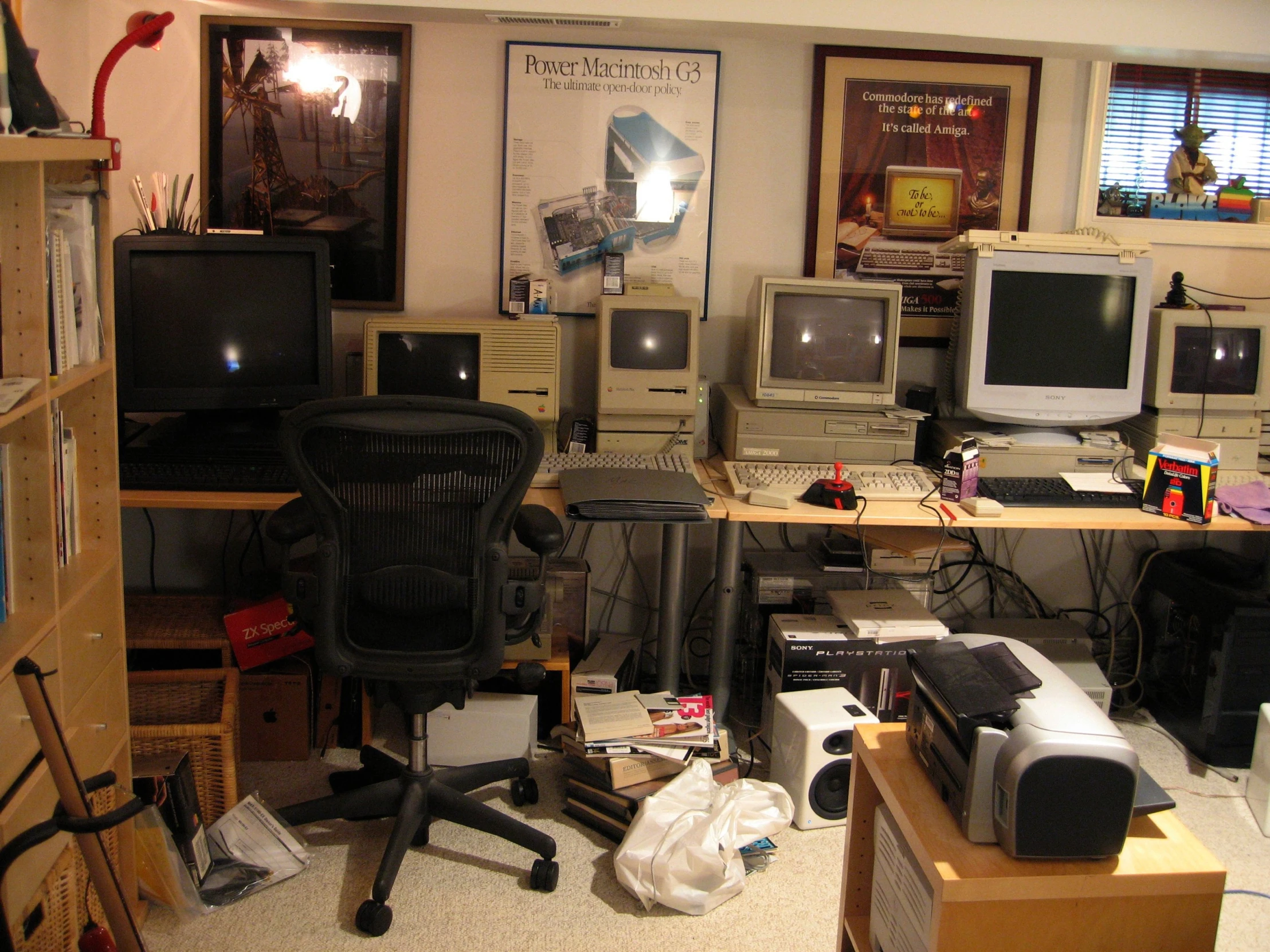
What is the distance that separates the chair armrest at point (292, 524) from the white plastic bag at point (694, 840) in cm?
97

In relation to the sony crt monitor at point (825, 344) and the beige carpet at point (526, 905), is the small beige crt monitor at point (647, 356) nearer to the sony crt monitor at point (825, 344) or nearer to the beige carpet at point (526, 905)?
the sony crt monitor at point (825, 344)

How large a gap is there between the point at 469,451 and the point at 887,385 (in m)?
1.39

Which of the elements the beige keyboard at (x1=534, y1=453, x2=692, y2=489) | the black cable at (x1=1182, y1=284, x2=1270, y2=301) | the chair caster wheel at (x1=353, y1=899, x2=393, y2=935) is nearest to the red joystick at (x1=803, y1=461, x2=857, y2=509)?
the beige keyboard at (x1=534, y1=453, x2=692, y2=489)

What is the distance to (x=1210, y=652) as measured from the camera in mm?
3000

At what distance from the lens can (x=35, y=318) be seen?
1.69 m

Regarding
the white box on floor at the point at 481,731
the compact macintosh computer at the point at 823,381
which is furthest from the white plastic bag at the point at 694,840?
the compact macintosh computer at the point at 823,381

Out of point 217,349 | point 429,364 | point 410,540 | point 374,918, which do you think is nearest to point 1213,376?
point 429,364

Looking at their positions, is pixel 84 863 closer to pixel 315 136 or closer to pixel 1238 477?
pixel 315 136

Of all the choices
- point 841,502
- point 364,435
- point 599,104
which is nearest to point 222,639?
point 364,435

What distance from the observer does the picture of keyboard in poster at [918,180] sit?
3199mm

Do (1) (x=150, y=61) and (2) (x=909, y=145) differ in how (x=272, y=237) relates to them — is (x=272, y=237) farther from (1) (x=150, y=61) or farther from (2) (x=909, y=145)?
(2) (x=909, y=145)

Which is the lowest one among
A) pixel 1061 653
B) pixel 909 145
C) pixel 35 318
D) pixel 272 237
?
pixel 1061 653

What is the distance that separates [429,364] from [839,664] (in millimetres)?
1373

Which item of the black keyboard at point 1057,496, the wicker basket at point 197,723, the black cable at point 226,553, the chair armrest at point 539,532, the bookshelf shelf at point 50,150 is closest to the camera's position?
the bookshelf shelf at point 50,150
